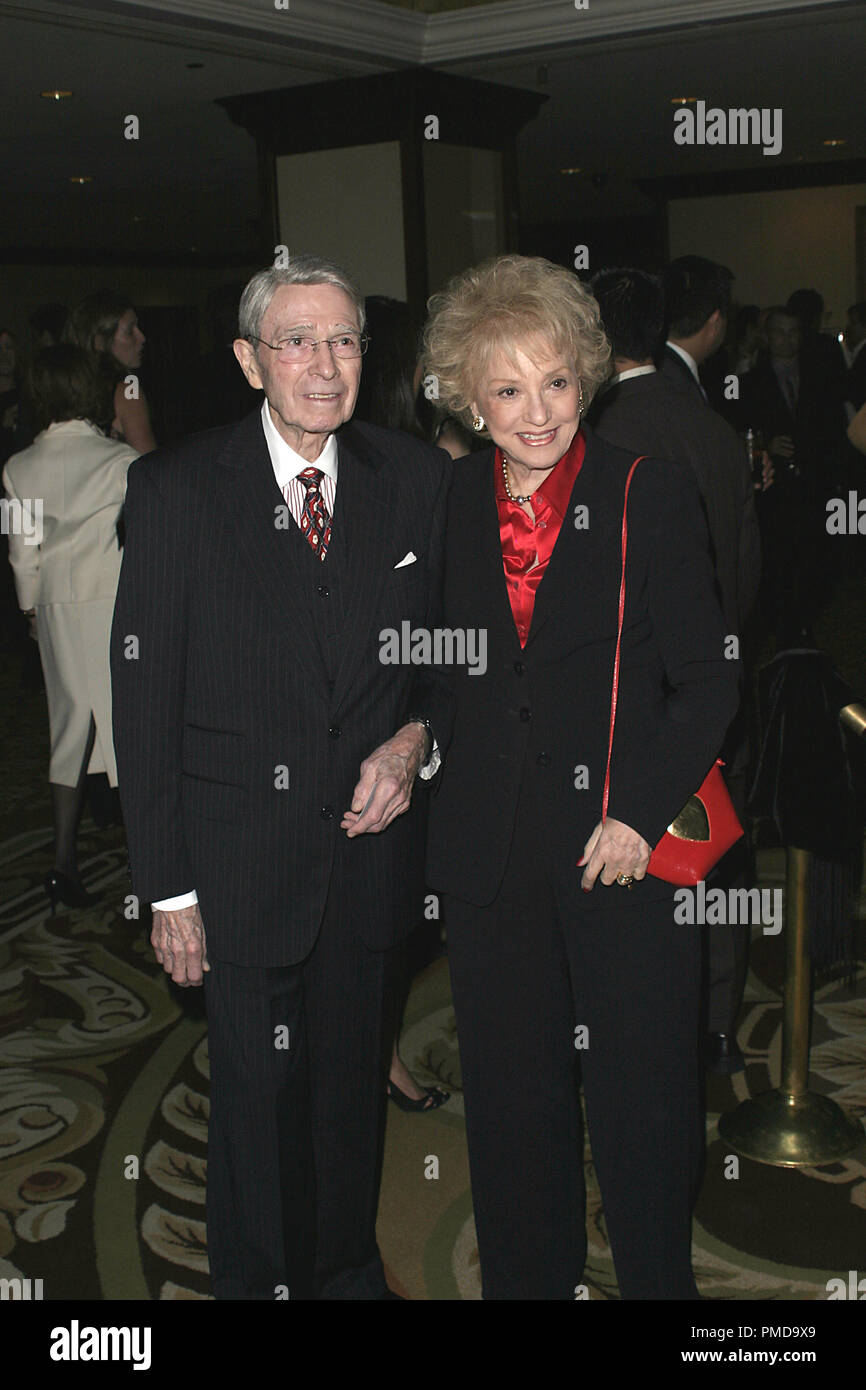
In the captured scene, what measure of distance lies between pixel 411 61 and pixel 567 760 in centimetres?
642

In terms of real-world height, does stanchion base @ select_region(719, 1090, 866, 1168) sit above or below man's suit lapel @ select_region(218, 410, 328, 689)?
below

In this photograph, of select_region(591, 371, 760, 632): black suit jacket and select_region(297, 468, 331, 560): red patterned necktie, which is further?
select_region(591, 371, 760, 632): black suit jacket

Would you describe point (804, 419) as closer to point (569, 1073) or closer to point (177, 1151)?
point (177, 1151)

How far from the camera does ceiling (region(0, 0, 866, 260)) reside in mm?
6531

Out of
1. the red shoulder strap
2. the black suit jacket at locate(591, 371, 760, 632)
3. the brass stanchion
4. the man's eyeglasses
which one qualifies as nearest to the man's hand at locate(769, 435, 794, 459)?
the black suit jacket at locate(591, 371, 760, 632)

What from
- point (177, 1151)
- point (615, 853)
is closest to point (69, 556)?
point (177, 1151)

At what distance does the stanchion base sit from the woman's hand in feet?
4.22

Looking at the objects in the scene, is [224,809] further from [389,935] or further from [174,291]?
[174,291]

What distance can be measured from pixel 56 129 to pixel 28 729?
481 centimetres

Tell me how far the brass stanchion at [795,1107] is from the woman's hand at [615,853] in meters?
1.13

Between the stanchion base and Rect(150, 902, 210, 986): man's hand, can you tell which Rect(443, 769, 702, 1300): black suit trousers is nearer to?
Rect(150, 902, 210, 986): man's hand

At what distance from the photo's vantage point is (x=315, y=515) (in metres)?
2.07

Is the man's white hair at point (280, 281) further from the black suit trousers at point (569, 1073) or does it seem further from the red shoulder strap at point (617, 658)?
the black suit trousers at point (569, 1073)
